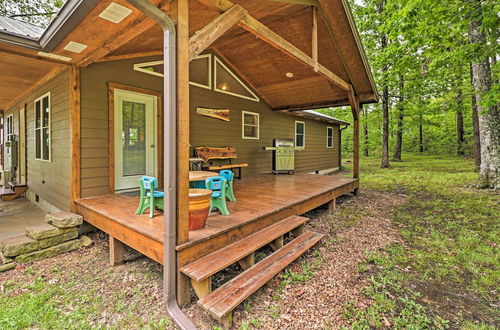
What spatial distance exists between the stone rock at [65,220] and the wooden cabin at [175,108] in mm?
186

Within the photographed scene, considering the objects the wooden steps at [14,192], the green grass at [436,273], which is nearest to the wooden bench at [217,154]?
the green grass at [436,273]

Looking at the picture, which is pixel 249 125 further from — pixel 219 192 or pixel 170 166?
pixel 170 166

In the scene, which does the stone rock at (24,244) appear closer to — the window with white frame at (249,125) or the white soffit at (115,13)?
the white soffit at (115,13)

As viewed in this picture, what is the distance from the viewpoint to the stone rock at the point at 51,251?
112 inches

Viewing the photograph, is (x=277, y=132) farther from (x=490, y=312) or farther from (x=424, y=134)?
(x=424, y=134)

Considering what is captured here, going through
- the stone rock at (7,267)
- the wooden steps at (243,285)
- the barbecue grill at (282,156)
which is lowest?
the stone rock at (7,267)

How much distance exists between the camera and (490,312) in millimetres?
2000

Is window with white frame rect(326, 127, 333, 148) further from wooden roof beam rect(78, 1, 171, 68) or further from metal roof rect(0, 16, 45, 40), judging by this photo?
metal roof rect(0, 16, 45, 40)

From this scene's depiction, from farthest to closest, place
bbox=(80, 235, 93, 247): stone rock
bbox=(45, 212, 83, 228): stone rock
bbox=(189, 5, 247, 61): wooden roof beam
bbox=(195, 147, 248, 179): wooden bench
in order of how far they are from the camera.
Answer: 1. bbox=(195, 147, 248, 179): wooden bench
2. bbox=(80, 235, 93, 247): stone rock
3. bbox=(45, 212, 83, 228): stone rock
4. bbox=(189, 5, 247, 61): wooden roof beam

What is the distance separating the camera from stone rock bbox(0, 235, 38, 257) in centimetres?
277

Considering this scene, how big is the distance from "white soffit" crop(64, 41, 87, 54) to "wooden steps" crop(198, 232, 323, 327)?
3.17 meters

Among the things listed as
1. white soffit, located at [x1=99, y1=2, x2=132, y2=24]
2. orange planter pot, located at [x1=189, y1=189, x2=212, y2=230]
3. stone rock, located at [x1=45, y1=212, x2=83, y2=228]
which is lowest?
stone rock, located at [x1=45, y1=212, x2=83, y2=228]

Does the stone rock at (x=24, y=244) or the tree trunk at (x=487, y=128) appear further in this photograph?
the tree trunk at (x=487, y=128)

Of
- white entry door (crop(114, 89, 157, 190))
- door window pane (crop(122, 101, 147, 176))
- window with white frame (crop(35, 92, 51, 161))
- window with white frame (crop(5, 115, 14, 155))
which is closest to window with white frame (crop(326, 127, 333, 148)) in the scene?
white entry door (crop(114, 89, 157, 190))
